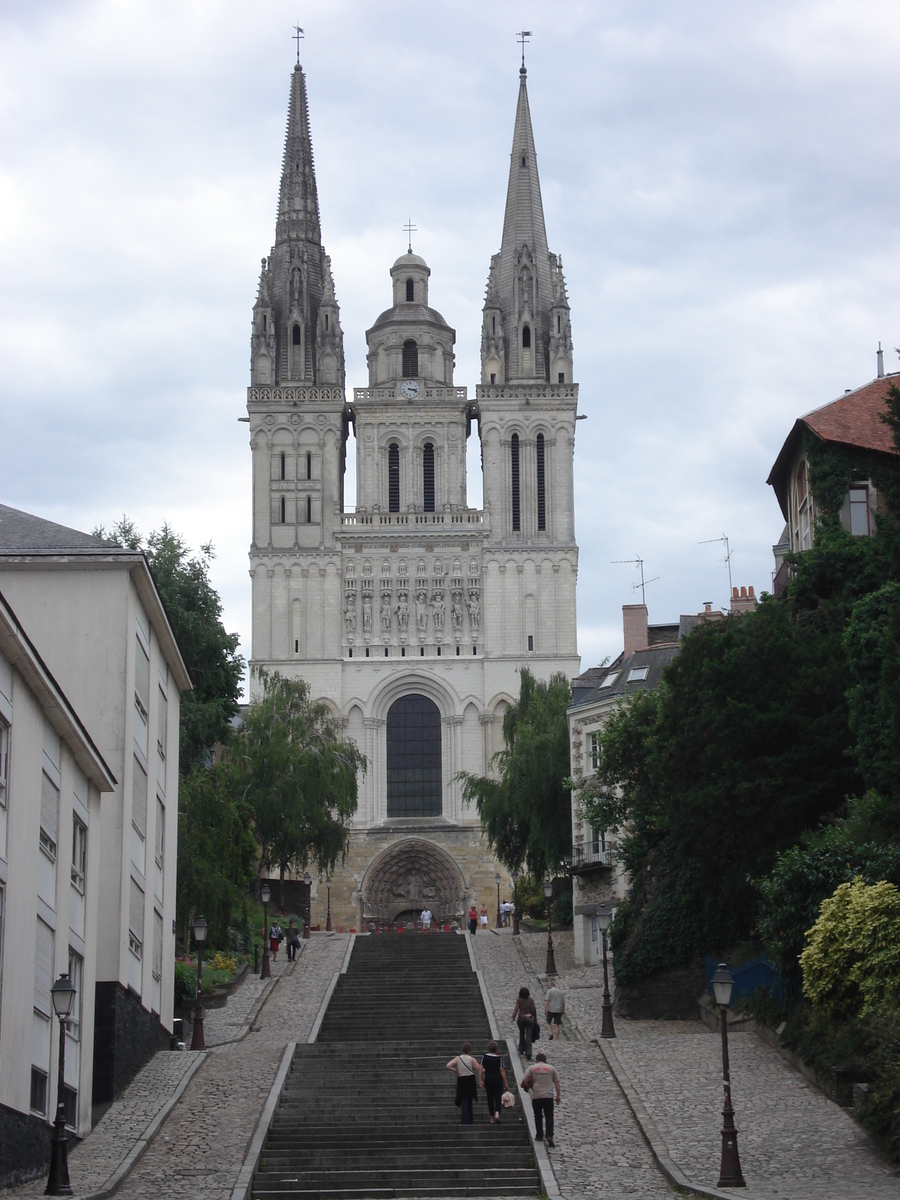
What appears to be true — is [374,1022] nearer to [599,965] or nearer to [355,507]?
[599,965]

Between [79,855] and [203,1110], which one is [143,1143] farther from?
[79,855]

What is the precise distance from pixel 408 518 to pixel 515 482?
16.5 ft

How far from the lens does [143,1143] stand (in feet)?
71.7

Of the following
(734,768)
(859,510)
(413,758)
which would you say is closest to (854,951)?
(734,768)

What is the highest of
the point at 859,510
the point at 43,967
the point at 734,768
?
the point at 859,510

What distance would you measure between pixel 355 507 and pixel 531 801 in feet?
99.4

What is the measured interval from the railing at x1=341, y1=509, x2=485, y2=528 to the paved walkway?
44.5 metres

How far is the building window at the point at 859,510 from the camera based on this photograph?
36.8 metres

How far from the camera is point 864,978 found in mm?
22812

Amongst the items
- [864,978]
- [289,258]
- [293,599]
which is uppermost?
[289,258]

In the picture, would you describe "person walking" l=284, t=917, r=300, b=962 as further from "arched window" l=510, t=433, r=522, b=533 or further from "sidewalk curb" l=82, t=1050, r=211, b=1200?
"arched window" l=510, t=433, r=522, b=533

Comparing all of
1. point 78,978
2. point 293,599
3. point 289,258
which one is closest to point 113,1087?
point 78,978

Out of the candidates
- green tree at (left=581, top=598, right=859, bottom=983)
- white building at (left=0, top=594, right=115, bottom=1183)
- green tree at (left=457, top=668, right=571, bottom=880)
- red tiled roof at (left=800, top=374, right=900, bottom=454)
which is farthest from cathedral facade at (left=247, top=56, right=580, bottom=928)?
white building at (left=0, top=594, right=115, bottom=1183)

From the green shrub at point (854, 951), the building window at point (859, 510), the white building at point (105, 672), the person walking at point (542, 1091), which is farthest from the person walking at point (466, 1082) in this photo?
the building window at point (859, 510)
